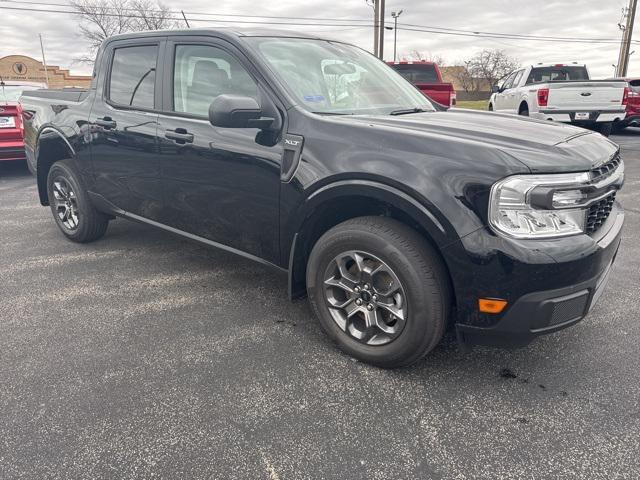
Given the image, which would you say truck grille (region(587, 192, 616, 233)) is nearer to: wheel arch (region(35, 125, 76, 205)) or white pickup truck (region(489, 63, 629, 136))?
wheel arch (region(35, 125, 76, 205))

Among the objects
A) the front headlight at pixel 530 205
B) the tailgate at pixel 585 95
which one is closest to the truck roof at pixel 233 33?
the front headlight at pixel 530 205

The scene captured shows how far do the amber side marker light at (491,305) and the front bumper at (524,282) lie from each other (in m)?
0.02

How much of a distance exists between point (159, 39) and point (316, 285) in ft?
7.36

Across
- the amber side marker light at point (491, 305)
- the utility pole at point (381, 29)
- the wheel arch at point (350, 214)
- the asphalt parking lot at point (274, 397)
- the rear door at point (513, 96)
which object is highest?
the utility pole at point (381, 29)

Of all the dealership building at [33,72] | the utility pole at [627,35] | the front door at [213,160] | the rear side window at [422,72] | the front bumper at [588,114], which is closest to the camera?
the front door at [213,160]

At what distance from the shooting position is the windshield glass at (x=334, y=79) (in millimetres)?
2981

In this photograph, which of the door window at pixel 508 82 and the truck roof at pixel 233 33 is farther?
the door window at pixel 508 82

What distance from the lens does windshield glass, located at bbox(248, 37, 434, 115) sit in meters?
2.98

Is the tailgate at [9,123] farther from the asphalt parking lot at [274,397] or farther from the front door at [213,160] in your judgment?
the front door at [213,160]

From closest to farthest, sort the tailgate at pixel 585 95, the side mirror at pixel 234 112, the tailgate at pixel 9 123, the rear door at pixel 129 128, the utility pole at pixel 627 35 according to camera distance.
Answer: the side mirror at pixel 234 112 < the rear door at pixel 129 128 < the tailgate at pixel 9 123 < the tailgate at pixel 585 95 < the utility pole at pixel 627 35

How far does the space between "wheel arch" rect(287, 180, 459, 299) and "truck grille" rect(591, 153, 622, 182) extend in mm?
748

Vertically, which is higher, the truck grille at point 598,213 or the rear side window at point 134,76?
the rear side window at point 134,76

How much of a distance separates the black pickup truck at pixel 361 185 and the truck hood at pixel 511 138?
0.04 ft

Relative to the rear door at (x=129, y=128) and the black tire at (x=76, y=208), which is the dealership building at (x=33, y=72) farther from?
the rear door at (x=129, y=128)
